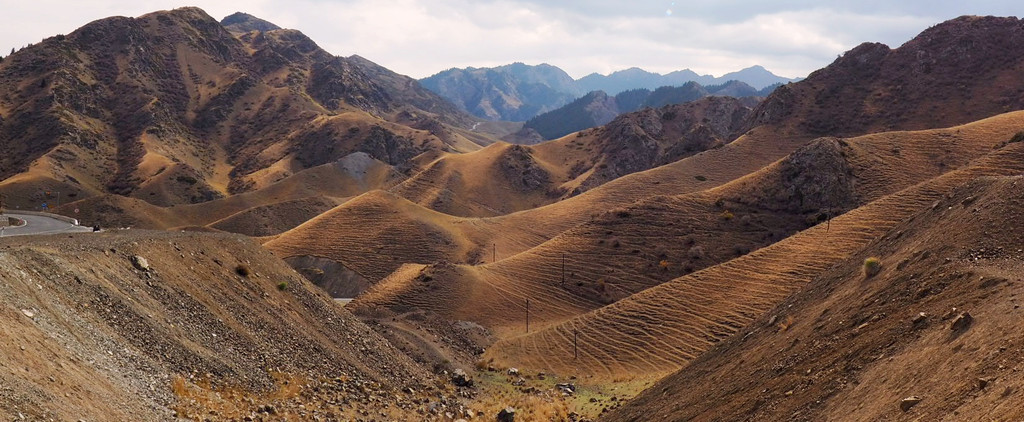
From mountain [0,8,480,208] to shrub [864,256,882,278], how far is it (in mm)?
117329

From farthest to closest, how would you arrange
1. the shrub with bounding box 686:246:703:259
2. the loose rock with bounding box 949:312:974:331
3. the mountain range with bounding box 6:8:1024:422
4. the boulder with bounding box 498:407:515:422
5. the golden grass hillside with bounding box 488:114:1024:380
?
the shrub with bounding box 686:246:703:259 < the golden grass hillside with bounding box 488:114:1024:380 < the boulder with bounding box 498:407:515:422 < the mountain range with bounding box 6:8:1024:422 < the loose rock with bounding box 949:312:974:331

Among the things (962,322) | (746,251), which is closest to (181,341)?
(962,322)

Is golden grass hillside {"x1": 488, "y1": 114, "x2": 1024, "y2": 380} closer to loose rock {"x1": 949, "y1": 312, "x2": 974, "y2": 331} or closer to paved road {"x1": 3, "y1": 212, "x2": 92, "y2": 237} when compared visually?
loose rock {"x1": 949, "y1": 312, "x2": 974, "y2": 331}

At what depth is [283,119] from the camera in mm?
183250

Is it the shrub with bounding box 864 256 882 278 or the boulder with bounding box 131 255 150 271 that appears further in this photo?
the boulder with bounding box 131 255 150 271

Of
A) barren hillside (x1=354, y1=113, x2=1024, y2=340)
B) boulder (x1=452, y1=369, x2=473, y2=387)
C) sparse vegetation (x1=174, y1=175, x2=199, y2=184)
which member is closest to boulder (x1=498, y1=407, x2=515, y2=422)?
boulder (x1=452, y1=369, x2=473, y2=387)

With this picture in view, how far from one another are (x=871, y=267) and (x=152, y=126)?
520ft

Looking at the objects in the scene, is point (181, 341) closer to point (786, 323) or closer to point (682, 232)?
point (786, 323)

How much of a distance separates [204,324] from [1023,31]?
4921 inches

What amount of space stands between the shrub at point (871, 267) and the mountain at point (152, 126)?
117329 mm

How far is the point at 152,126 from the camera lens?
506 feet

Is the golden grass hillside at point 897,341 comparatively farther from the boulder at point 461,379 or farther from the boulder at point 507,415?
the boulder at point 461,379

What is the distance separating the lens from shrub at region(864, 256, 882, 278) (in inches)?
987

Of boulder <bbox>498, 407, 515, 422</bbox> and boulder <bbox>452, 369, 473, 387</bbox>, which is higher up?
boulder <bbox>498, 407, 515, 422</bbox>
